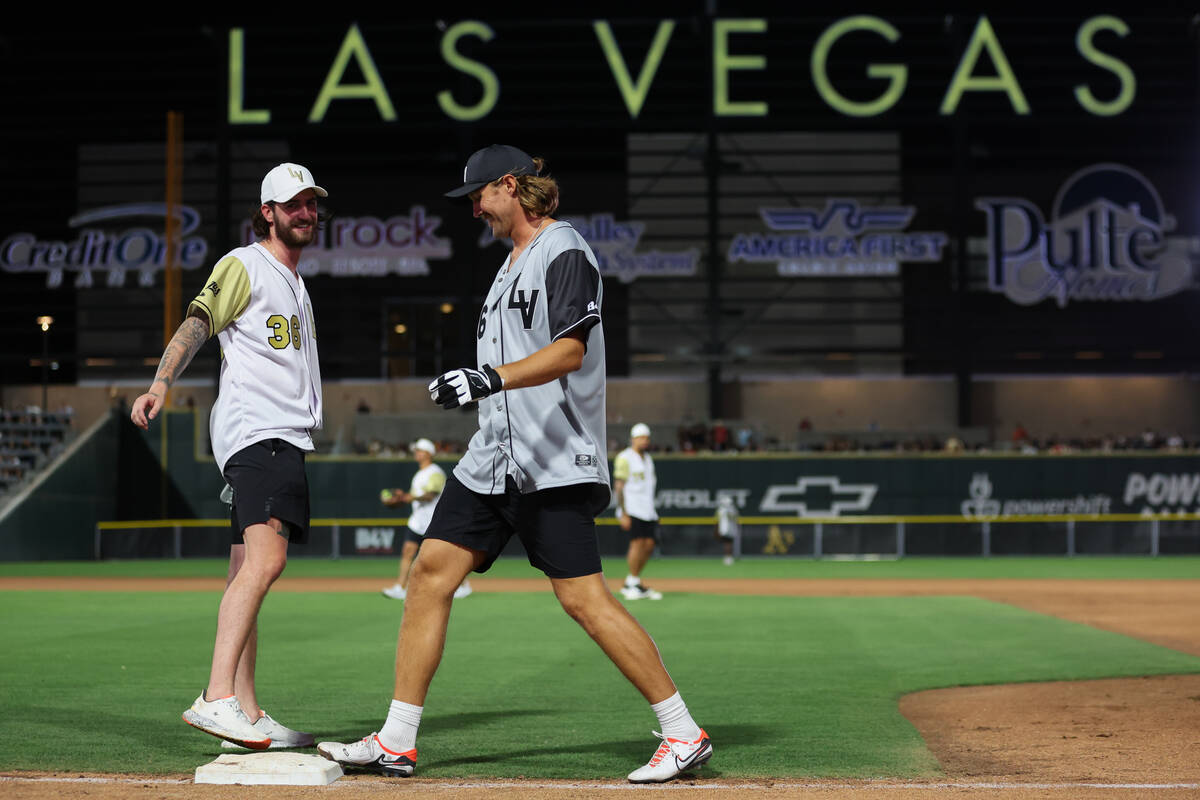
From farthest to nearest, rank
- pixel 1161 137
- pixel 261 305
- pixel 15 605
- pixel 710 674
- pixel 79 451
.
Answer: pixel 1161 137, pixel 79 451, pixel 15 605, pixel 710 674, pixel 261 305

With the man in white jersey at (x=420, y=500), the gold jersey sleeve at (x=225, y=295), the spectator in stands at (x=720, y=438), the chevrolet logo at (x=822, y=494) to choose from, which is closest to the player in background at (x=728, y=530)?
the chevrolet logo at (x=822, y=494)

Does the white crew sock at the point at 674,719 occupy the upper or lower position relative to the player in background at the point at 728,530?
upper

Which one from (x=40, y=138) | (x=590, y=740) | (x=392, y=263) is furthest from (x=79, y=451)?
(x=590, y=740)

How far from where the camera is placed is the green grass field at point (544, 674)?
20.0 feet

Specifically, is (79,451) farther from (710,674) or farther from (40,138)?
(710,674)

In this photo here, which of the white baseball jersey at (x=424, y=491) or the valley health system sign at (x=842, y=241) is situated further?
the valley health system sign at (x=842, y=241)

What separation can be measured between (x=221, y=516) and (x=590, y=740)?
30270mm

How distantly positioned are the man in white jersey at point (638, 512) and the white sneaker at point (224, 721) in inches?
462

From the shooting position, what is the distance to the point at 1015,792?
17.0 ft

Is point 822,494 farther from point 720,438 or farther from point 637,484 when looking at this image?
point 637,484

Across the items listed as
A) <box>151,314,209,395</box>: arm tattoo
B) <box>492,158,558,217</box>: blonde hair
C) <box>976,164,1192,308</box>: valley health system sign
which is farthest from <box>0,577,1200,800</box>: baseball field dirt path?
<box>976,164,1192,308</box>: valley health system sign

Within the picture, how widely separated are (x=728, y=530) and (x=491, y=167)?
22.6 metres

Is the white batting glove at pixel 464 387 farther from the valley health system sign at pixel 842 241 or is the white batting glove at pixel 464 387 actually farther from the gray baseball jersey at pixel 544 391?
the valley health system sign at pixel 842 241

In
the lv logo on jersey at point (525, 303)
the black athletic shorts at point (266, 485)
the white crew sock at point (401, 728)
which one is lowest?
the white crew sock at point (401, 728)
